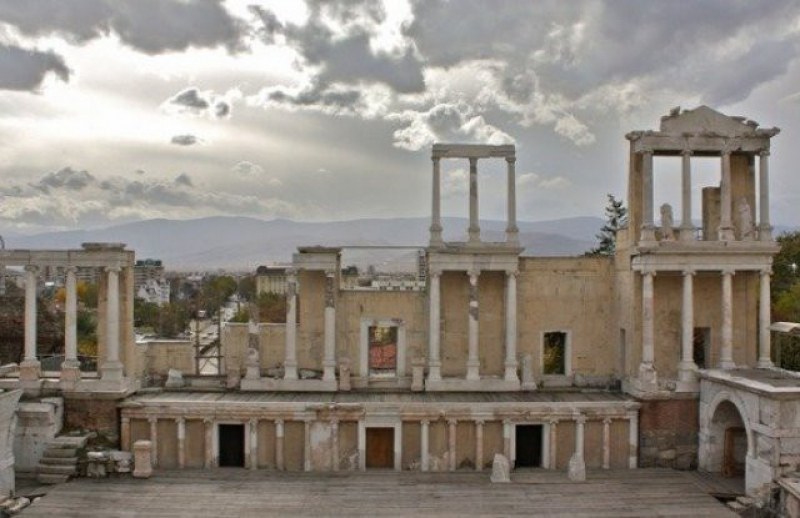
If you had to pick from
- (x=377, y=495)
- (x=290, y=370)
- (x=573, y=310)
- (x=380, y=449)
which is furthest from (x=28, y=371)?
(x=573, y=310)

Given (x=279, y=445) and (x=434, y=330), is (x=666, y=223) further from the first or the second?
(x=279, y=445)

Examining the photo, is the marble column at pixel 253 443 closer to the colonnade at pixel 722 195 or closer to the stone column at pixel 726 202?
the colonnade at pixel 722 195

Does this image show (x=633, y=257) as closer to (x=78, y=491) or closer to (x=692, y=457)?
(x=692, y=457)

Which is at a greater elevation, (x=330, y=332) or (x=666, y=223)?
(x=666, y=223)

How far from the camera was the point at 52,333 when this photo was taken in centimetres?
3875

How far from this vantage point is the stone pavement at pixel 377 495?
58.2 feet

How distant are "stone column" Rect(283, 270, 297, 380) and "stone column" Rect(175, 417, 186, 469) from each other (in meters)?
3.70

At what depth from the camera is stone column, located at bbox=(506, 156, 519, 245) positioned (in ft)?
78.3

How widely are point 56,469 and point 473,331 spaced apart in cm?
1357

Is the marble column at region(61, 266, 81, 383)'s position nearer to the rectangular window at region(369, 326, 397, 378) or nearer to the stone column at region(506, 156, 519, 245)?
the rectangular window at region(369, 326, 397, 378)

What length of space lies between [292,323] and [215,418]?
4.04 m

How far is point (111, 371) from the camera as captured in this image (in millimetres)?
21953

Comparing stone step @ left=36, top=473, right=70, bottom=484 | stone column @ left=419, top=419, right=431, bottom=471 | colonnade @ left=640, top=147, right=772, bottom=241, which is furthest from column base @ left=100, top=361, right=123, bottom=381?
colonnade @ left=640, top=147, right=772, bottom=241

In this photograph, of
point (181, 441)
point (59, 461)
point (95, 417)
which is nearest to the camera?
point (59, 461)
